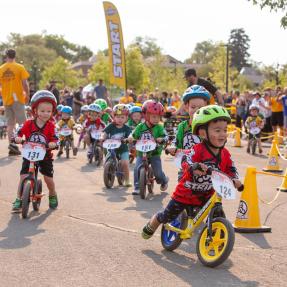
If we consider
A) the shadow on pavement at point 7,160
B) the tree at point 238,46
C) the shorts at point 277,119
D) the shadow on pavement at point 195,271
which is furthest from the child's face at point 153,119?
the tree at point 238,46

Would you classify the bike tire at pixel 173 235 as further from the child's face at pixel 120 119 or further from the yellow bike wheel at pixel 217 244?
the child's face at pixel 120 119

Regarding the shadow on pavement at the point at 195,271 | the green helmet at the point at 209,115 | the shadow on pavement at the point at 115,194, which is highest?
the green helmet at the point at 209,115

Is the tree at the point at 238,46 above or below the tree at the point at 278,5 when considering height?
above

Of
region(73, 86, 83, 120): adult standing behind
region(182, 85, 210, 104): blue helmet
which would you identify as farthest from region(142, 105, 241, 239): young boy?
region(73, 86, 83, 120): adult standing behind

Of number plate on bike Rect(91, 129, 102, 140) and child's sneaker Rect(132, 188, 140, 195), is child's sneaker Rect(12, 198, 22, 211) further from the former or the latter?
number plate on bike Rect(91, 129, 102, 140)

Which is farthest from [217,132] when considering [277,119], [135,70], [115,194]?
[135,70]

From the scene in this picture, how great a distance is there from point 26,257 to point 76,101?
2588 centimetres

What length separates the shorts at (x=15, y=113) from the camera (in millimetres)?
15680

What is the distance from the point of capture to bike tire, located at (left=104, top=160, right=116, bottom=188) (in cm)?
1157

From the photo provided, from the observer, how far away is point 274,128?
2262 centimetres

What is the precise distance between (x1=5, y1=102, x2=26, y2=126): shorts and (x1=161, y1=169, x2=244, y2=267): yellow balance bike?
9.72m

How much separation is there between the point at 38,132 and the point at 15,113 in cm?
712

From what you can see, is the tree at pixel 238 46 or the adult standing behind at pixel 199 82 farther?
the tree at pixel 238 46

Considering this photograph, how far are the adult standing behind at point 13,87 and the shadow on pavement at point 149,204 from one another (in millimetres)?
5556
